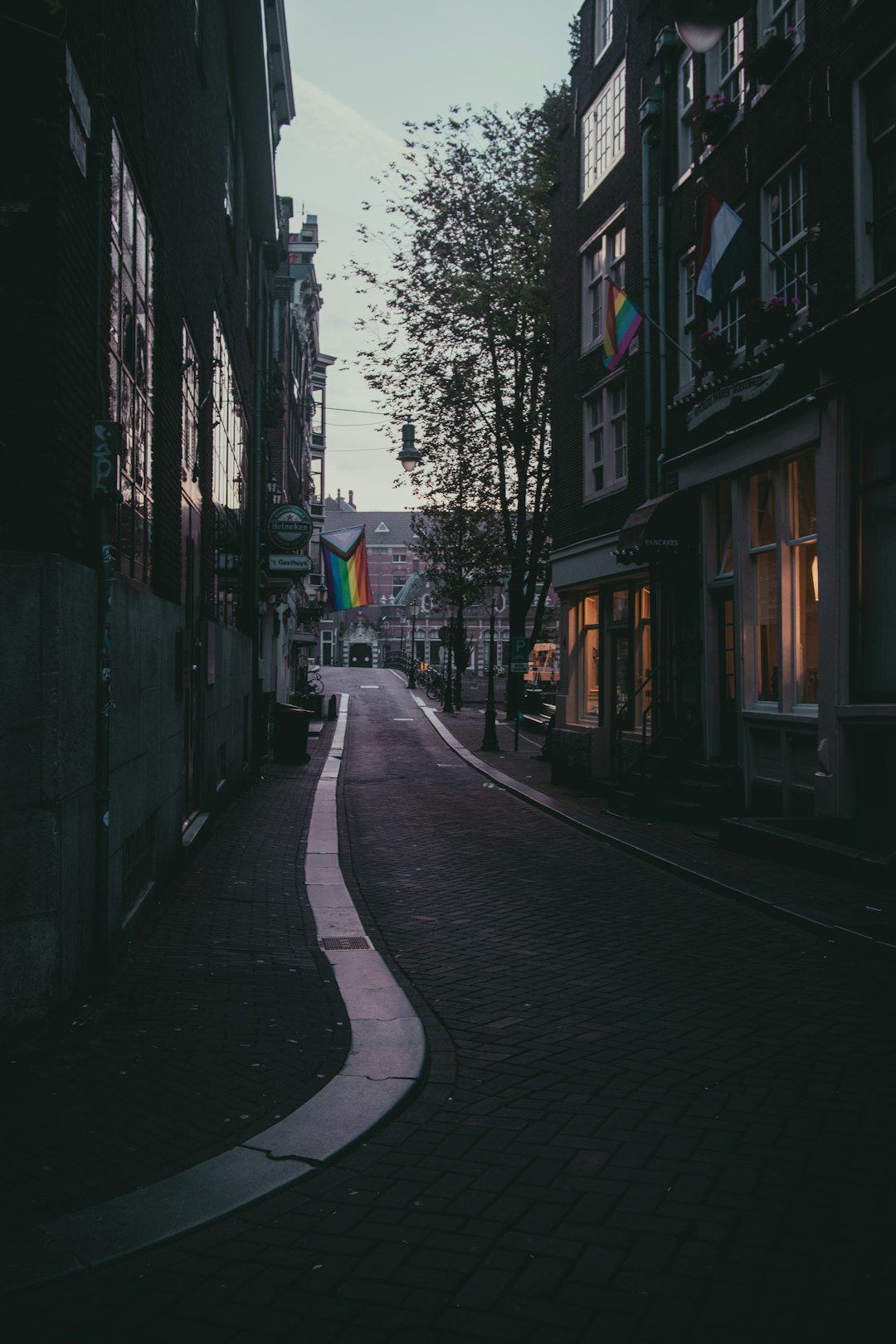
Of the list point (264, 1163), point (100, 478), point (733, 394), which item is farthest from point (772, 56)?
point (264, 1163)

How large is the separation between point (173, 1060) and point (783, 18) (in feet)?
43.9

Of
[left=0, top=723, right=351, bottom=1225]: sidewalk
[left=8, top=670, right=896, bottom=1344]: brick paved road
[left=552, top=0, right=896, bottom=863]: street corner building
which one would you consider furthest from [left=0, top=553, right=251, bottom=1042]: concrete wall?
[left=552, top=0, right=896, bottom=863]: street corner building

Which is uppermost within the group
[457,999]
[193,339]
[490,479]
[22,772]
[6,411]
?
[490,479]

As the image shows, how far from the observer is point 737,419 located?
13.6 m

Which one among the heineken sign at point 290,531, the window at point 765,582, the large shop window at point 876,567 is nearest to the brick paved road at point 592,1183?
the large shop window at point 876,567

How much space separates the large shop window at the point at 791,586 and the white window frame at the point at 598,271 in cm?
724

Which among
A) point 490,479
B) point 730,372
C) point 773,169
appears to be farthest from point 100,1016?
point 490,479

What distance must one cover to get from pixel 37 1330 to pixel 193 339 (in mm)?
10034

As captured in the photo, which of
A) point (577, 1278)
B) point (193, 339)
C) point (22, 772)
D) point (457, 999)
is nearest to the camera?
point (577, 1278)

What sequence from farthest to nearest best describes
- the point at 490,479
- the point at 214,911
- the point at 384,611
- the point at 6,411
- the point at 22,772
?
the point at 384,611 < the point at 490,479 < the point at 214,911 < the point at 6,411 < the point at 22,772

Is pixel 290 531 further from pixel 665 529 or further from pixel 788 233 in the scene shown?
pixel 788 233

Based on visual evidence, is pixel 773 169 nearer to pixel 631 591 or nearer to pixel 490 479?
pixel 631 591

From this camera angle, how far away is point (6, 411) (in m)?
5.04

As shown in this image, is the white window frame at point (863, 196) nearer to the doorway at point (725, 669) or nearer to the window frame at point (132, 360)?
the doorway at point (725, 669)
